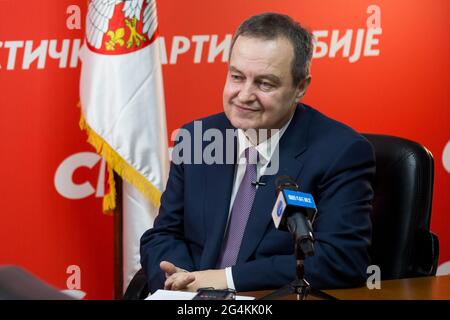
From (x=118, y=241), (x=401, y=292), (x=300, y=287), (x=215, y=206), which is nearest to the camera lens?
(x=300, y=287)

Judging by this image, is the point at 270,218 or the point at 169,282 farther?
the point at 270,218

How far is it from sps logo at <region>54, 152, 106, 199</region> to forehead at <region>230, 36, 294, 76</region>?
1786mm

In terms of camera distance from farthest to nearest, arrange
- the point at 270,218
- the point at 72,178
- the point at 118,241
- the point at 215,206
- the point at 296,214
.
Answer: the point at 72,178 → the point at 118,241 → the point at 215,206 → the point at 270,218 → the point at 296,214

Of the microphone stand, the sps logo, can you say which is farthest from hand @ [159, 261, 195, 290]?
the sps logo

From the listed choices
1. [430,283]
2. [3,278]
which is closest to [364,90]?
[430,283]

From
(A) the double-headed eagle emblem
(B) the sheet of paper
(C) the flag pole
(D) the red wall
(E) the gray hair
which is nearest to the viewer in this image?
(B) the sheet of paper

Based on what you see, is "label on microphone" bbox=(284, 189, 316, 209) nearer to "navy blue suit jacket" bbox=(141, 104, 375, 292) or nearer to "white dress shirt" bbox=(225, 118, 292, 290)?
"navy blue suit jacket" bbox=(141, 104, 375, 292)

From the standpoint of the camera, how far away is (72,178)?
12.9ft

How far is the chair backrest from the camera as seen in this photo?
2.39 metres

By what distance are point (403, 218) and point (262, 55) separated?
2.30ft

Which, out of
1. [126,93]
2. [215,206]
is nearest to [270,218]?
[215,206]

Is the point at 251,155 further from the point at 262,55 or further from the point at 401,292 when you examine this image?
the point at 401,292

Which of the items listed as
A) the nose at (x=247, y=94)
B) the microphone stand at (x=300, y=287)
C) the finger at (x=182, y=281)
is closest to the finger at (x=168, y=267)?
the finger at (x=182, y=281)

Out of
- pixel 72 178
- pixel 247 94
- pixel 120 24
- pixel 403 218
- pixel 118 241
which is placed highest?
pixel 120 24
